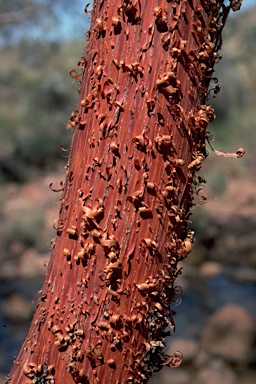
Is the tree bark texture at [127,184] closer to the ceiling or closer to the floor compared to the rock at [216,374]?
closer to the floor

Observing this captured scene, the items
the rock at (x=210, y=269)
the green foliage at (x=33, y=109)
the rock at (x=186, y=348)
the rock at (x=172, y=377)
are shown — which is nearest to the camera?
the rock at (x=172, y=377)

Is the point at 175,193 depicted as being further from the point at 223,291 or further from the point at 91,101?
the point at 223,291

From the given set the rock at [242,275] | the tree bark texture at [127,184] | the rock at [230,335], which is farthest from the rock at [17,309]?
the tree bark texture at [127,184]

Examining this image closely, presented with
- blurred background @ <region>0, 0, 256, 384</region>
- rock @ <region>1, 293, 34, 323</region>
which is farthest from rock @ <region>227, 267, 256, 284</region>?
rock @ <region>1, 293, 34, 323</region>

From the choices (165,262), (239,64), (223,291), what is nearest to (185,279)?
(223,291)

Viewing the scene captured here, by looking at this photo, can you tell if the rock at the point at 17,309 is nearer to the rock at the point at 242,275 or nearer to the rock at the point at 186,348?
the rock at the point at 186,348

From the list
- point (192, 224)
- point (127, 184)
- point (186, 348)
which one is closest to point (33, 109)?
point (192, 224)

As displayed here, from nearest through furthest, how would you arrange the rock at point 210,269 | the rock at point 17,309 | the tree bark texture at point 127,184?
the tree bark texture at point 127,184 → the rock at point 17,309 → the rock at point 210,269

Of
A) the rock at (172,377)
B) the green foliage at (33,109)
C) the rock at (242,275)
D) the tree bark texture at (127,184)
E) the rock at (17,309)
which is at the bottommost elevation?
the tree bark texture at (127,184)
